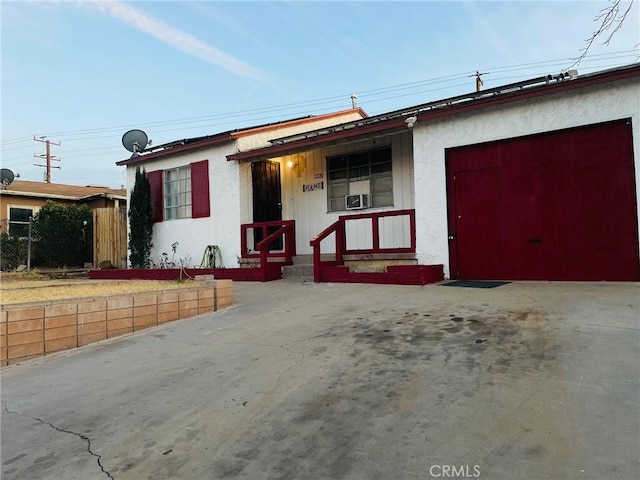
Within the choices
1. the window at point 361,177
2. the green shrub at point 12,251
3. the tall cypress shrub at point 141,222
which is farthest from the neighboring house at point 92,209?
the window at point 361,177

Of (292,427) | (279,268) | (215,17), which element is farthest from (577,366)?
(215,17)

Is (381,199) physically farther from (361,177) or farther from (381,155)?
(381,155)

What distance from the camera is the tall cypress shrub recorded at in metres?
13.7

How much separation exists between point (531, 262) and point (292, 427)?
21.0 feet

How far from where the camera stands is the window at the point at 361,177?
10969 millimetres

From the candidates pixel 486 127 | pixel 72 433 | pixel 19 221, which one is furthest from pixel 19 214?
pixel 72 433

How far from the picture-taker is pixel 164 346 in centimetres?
504

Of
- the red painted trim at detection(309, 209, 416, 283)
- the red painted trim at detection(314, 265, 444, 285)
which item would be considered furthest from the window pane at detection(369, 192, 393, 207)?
the red painted trim at detection(314, 265, 444, 285)

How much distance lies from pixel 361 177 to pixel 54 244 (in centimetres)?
1242

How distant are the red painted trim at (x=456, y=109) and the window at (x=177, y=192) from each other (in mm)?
2191

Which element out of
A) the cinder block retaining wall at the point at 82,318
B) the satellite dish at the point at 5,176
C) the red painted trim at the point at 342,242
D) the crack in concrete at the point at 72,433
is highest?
the satellite dish at the point at 5,176

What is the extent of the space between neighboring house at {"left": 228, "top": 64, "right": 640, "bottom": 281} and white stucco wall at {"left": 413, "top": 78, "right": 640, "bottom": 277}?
17mm

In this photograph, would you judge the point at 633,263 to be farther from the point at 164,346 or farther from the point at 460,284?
the point at 164,346

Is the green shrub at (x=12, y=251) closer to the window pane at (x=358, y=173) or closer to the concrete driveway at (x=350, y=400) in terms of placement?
the window pane at (x=358, y=173)
